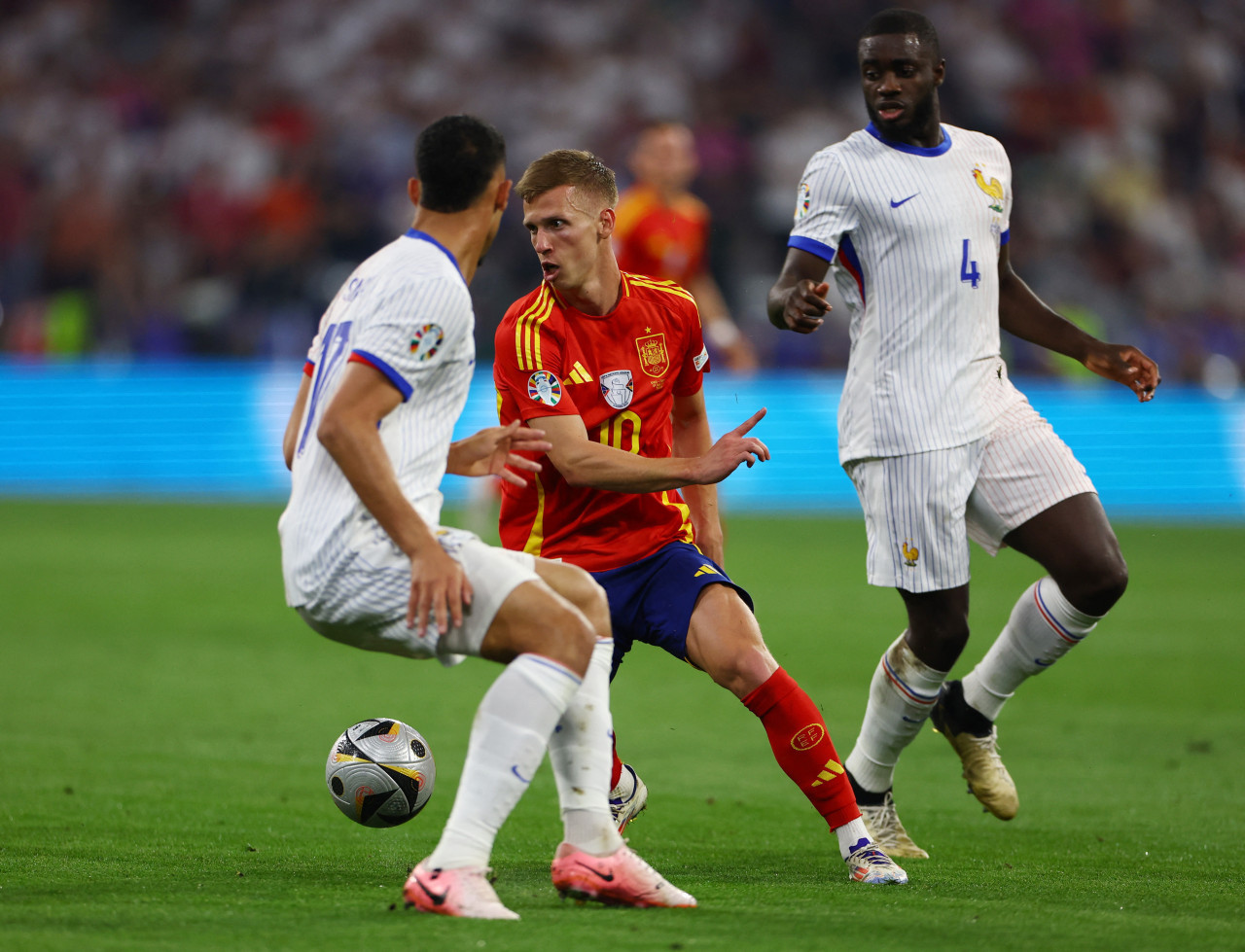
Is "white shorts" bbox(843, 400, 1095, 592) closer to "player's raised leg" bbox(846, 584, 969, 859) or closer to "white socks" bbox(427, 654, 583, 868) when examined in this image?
"player's raised leg" bbox(846, 584, 969, 859)

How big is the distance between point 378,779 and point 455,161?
1.93 meters

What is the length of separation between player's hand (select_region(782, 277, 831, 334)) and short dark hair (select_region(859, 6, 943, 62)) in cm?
95

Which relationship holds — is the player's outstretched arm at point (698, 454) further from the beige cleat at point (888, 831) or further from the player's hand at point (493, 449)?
the player's hand at point (493, 449)

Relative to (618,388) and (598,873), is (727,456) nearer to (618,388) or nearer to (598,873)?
(618,388)

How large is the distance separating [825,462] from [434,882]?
1389 centimetres

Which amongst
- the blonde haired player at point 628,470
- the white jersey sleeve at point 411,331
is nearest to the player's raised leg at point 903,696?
the blonde haired player at point 628,470

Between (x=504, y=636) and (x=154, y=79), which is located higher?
(x=154, y=79)

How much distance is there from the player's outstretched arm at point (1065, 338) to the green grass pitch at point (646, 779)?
5.13ft

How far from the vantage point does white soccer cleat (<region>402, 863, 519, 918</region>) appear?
11.8ft

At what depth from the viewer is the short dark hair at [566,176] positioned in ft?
15.6

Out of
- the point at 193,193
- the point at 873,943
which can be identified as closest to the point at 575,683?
the point at 873,943

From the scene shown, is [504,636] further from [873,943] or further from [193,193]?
[193,193]

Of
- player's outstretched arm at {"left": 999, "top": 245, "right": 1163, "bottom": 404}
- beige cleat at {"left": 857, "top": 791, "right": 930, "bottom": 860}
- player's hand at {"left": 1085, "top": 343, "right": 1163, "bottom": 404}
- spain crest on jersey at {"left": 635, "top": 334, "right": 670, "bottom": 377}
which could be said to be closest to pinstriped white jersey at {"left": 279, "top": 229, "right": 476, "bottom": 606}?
spain crest on jersey at {"left": 635, "top": 334, "right": 670, "bottom": 377}

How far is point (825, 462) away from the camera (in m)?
17.2
